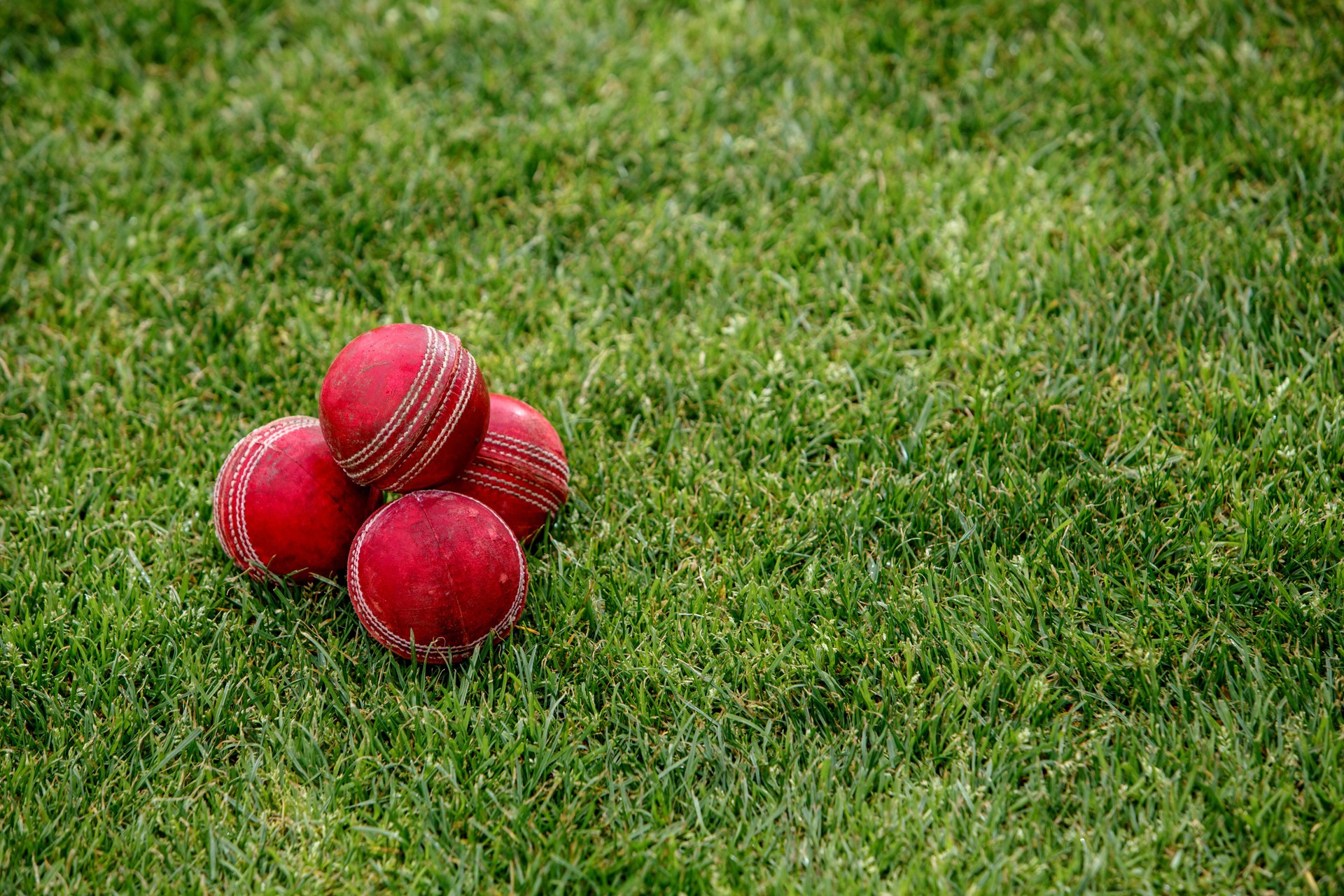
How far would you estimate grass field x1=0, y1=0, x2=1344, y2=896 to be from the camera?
2629 mm

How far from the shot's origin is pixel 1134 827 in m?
2.55

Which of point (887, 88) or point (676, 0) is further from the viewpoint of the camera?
point (676, 0)

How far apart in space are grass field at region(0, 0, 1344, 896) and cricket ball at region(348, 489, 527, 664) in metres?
0.14

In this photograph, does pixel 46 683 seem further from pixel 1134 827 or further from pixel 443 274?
pixel 1134 827

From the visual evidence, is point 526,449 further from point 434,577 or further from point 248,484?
point 248,484

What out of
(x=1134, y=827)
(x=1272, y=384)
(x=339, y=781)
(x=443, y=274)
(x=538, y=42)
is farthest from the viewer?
(x=538, y=42)

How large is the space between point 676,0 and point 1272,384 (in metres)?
3.24

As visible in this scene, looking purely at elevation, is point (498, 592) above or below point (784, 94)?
below

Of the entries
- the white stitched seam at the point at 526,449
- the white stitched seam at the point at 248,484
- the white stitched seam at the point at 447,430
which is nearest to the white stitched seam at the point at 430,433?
the white stitched seam at the point at 447,430

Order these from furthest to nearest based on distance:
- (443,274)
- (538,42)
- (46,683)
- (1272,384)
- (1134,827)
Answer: (538,42) < (443,274) < (1272,384) < (46,683) < (1134,827)

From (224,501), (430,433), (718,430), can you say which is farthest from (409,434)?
(718,430)

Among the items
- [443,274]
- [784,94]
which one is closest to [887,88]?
[784,94]

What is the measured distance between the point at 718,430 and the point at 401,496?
111 centimetres

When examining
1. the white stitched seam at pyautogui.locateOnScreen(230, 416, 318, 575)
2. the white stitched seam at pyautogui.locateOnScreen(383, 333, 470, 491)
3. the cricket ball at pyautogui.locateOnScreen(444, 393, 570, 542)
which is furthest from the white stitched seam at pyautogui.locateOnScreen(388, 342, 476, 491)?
the white stitched seam at pyautogui.locateOnScreen(230, 416, 318, 575)
